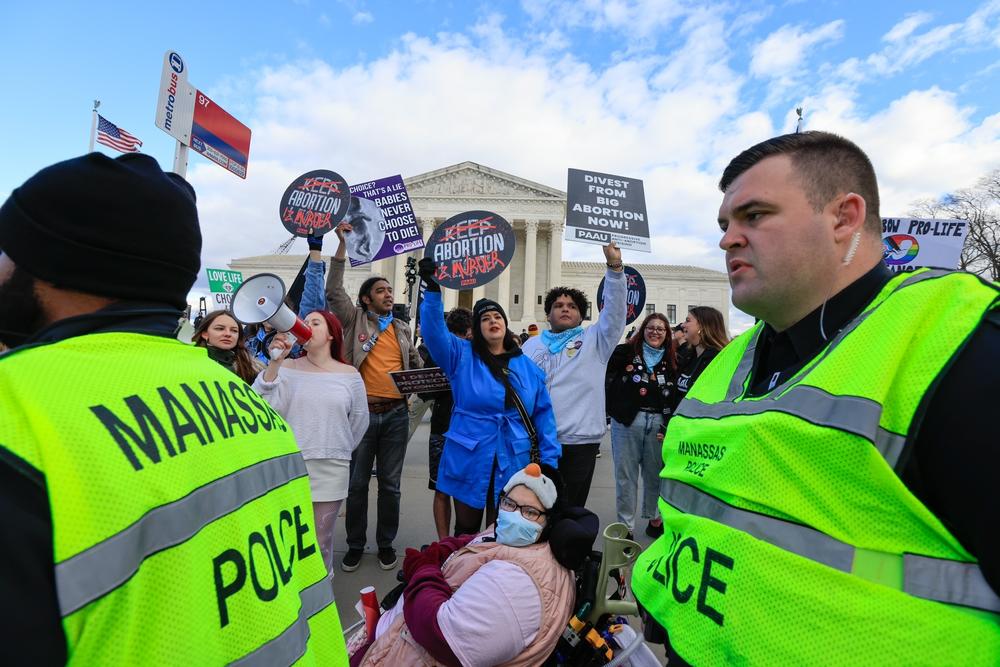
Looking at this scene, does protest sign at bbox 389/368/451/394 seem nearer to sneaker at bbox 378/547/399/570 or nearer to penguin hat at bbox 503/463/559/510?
sneaker at bbox 378/547/399/570

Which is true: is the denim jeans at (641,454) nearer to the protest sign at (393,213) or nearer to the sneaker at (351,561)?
the sneaker at (351,561)

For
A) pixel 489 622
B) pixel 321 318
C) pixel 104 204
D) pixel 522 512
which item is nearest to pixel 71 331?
pixel 104 204

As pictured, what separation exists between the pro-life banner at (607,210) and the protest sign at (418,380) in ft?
5.34

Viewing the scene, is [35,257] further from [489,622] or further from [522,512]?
[522,512]

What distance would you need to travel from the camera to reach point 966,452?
0.72 meters

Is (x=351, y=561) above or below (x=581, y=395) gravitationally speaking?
below

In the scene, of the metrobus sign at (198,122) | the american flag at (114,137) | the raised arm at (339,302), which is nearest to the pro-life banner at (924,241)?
the raised arm at (339,302)

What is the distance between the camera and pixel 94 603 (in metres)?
0.69

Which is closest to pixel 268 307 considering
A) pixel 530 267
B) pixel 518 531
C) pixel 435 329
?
pixel 435 329

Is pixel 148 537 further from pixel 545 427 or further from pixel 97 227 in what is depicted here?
pixel 545 427

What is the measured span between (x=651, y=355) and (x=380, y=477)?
274 cm

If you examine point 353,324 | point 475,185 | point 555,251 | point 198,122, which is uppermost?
point 475,185

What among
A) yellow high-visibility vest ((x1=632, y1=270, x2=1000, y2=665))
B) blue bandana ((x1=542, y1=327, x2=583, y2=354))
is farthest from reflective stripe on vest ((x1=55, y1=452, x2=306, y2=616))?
blue bandana ((x1=542, y1=327, x2=583, y2=354))

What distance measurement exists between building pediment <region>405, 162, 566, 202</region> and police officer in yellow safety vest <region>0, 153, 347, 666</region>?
4943cm
